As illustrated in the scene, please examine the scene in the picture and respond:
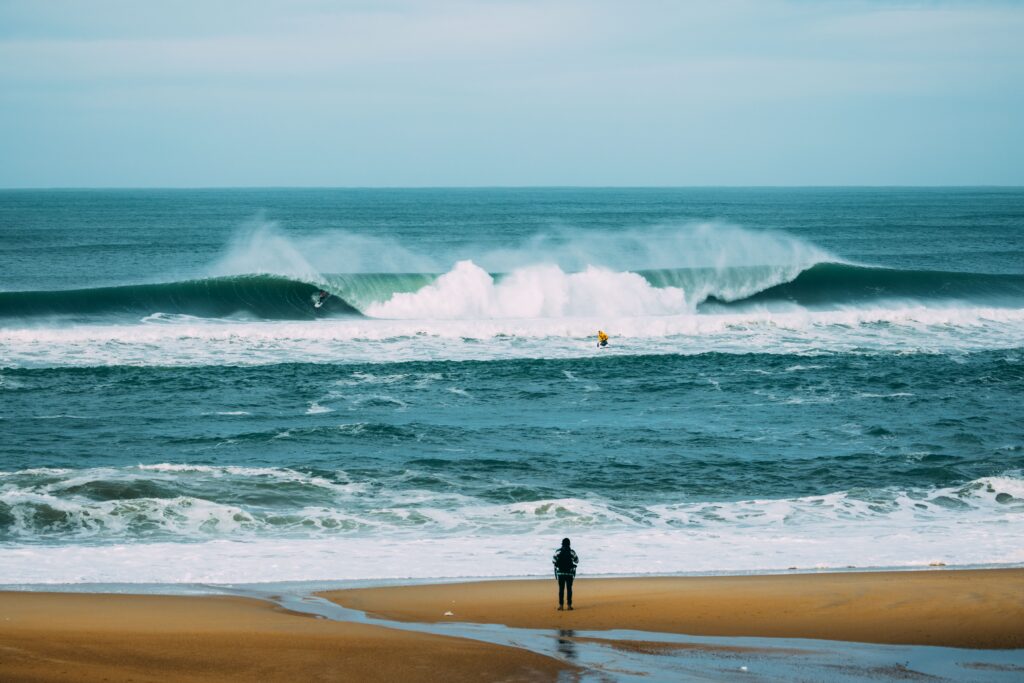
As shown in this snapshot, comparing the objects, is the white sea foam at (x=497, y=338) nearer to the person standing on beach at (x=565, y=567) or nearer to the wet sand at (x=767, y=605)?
the wet sand at (x=767, y=605)

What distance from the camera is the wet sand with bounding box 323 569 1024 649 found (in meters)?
9.34

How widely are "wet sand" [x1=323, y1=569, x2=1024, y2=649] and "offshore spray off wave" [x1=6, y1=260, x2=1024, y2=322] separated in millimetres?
22008

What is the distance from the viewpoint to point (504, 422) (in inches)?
760

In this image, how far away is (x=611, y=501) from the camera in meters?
14.6

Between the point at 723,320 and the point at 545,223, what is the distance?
180 feet

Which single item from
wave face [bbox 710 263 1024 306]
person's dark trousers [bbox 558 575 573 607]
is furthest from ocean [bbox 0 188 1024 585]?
person's dark trousers [bbox 558 575 573 607]

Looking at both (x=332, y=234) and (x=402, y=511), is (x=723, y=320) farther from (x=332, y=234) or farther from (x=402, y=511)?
(x=332, y=234)

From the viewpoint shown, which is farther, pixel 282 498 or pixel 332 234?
pixel 332 234

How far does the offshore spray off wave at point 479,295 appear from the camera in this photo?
106 feet

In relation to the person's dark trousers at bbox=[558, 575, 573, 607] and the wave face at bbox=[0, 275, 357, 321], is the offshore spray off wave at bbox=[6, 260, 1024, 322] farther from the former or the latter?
the person's dark trousers at bbox=[558, 575, 573, 607]

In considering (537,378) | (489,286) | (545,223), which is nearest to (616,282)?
(489,286)

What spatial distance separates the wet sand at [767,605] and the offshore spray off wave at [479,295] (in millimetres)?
22008

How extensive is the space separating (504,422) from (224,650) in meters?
11.1

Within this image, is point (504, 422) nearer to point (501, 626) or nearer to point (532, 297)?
point (501, 626)
